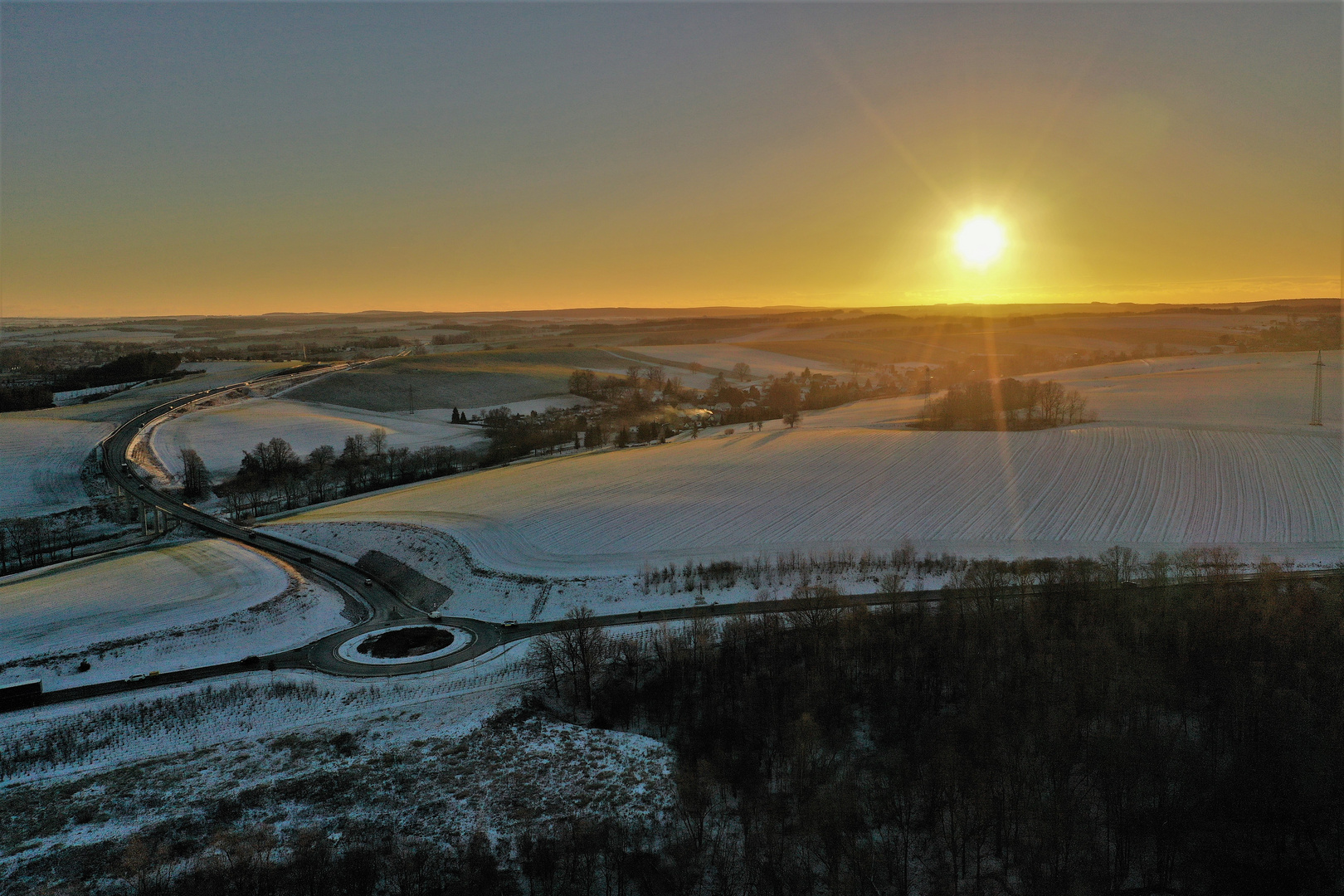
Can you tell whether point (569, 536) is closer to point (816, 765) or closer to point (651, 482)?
point (651, 482)

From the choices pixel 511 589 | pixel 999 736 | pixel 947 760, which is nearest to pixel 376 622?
pixel 511 589

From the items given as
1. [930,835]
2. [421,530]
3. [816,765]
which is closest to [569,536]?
[421,530]

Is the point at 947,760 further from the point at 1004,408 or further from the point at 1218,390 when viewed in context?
the point at 1218,390

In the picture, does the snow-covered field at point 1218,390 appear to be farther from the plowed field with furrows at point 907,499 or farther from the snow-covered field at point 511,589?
the snow-covered field at point 511,589

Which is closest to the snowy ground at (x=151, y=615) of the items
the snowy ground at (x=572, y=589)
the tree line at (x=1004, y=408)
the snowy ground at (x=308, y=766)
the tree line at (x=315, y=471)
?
the snowy ground at (x=308, y=766)

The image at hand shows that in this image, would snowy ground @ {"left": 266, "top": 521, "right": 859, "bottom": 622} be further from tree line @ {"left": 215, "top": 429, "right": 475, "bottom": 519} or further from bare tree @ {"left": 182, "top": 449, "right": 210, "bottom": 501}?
Result: bare tree @ {"left": 182, "top": 449, "right": 210, "bottom": 501}
